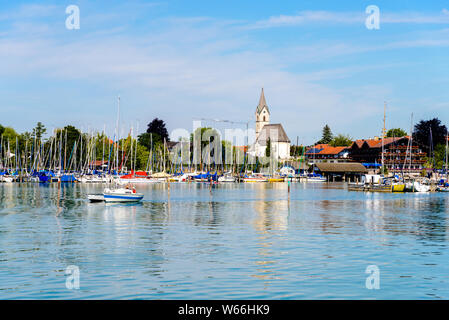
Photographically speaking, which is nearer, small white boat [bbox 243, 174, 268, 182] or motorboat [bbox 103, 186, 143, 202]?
motorboat [bbox 103, 186, 143, 202]

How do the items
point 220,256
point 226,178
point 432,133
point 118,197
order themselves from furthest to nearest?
point 432,133 < point 226,178 < point 118,197 < point 220,256

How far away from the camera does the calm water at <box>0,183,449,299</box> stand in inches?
893

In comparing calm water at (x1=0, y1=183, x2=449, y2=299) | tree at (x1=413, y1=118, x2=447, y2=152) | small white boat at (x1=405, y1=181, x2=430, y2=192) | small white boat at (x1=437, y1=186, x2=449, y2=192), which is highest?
tree at (x1=413, y1=118, x2=447, y2=152)

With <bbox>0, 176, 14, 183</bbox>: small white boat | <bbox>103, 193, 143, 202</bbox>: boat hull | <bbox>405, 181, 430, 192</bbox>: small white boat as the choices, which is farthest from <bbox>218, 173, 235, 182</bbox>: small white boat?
<bbox>103, 193, 143, 202</bbox>: boat hull

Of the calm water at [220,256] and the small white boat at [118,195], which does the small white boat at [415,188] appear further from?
the small white boat at [118,195]

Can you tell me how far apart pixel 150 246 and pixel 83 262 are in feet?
21.5

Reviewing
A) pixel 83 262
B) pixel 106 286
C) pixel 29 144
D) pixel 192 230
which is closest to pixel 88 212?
pixel 192 230

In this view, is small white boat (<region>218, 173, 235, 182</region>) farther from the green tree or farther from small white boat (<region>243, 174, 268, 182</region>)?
the green tree

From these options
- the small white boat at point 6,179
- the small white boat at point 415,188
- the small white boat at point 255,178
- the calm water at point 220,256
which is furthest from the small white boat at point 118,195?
the small white boat at point 255,178

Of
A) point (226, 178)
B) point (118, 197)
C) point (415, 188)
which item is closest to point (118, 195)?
point (118, 197)

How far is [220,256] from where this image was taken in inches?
1214

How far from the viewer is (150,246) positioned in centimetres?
3466

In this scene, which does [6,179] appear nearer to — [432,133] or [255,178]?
[255,178]
